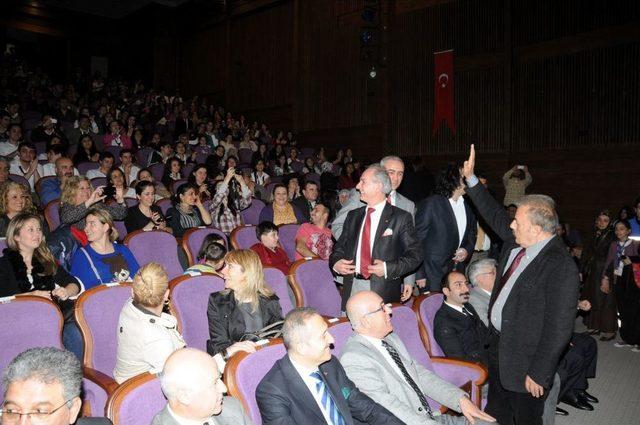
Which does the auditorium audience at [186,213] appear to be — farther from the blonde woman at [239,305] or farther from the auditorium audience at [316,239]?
the blonde woman at [239,305]

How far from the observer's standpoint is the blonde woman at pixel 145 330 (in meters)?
2.26

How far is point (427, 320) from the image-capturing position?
3.07m

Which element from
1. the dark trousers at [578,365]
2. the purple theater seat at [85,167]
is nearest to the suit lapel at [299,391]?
the dark trousers at [578,365]

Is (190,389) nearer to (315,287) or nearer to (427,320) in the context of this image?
(427,320)

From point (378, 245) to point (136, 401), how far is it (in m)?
1.48

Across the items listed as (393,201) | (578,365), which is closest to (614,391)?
(578,365)

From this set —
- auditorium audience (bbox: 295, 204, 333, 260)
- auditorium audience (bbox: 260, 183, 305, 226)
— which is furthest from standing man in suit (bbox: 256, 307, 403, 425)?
auditorium audience (bbox: 260, 183, 305, 226)

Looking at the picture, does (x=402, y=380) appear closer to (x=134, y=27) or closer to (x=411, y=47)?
(x=411, y=47)

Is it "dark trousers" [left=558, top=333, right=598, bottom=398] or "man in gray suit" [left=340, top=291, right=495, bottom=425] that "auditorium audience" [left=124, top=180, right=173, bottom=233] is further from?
"dark trousers" [left=558, top=333, right=598, bottom=398]

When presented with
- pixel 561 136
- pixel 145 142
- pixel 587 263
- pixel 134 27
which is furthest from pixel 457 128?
pixel 134 27

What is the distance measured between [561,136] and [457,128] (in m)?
1.84

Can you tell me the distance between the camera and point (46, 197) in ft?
16.3

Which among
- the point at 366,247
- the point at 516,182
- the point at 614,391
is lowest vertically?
the point at 614,391

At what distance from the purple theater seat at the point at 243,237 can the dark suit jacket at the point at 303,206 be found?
1227 mm
